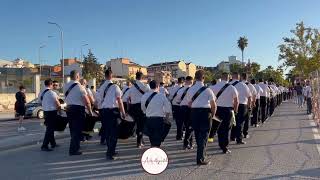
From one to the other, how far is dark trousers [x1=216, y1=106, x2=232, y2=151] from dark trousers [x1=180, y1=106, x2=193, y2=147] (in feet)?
2.69

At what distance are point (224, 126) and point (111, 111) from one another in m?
2.74

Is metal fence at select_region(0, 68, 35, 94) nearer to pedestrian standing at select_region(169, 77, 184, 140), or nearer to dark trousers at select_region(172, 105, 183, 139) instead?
pedestrian standing at select_region(169, 77, 184, 140)

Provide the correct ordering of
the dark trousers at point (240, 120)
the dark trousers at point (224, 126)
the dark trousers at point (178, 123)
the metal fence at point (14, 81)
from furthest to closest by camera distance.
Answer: the metal fence at point (14, 81) < the dark trousers at point (178, 123) < the dark trousers at point (240, 120) < the dark trousers at point (224, 126)

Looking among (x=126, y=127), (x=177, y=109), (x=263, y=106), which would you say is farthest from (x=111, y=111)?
(x=263, y=106)

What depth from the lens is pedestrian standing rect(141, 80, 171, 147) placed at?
9.70 metres

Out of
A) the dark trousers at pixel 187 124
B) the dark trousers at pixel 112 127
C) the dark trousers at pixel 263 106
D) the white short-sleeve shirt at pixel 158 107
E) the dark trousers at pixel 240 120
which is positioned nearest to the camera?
the white short-sleeve shirt at pixel 158 107

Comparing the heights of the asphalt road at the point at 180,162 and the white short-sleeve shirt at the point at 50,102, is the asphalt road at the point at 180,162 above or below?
below

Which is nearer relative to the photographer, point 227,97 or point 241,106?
point 227,97

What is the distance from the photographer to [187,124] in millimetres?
12445

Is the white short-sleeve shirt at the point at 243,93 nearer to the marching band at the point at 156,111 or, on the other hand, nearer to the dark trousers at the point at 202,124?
the marching band at the point at 156,111

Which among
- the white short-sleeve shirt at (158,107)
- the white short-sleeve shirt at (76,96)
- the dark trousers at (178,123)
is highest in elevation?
the white short-sleeve shirt at (76,96)

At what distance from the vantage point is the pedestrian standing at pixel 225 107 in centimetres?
1081

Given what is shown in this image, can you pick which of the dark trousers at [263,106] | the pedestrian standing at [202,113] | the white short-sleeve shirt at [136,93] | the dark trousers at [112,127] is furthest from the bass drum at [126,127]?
the dark trousers at [263,106]

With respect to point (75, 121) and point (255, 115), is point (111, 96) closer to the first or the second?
point (75, 121)
